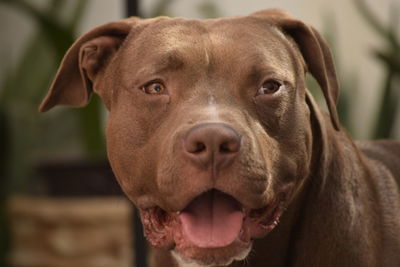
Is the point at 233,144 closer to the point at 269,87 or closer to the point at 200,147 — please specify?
the point at 200,147

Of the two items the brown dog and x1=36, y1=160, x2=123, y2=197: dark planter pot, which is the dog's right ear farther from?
x1=36, y1=160, x2=123, y2=197: dark planter pot

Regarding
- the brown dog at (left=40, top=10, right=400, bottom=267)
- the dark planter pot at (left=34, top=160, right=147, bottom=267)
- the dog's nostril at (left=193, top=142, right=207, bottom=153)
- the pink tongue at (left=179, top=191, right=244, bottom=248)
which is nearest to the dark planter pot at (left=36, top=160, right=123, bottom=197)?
the dark planter pot at (left=34, top=160, right=147, bottom=267)

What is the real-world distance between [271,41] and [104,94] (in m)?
0.46

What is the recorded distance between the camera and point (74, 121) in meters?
5.04

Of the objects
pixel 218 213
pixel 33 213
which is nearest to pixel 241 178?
pixel 218 213

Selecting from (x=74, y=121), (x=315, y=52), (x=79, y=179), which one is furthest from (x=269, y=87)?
(x=74, y=121)

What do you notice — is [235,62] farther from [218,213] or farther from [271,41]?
[218,213]

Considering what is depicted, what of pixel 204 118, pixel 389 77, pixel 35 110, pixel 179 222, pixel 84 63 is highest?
pixel 204 118

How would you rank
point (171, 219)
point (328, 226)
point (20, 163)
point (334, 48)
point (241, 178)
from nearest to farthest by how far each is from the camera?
1. point (241, 178)
2. point (171, 219)
3. point (328, 226)
4. point (334, 48)
5. point (20, 163)

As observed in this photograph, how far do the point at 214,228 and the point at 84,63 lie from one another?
2.05ft

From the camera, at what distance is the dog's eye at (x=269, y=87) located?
188 centimetres

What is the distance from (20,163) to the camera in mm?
5133

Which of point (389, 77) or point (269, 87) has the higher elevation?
point (269, 87)

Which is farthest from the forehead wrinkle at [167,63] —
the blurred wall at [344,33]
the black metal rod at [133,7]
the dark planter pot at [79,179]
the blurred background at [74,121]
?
the dark planter pot at [79,179]
